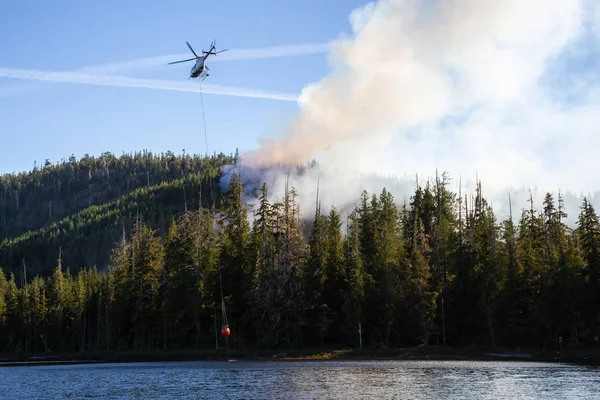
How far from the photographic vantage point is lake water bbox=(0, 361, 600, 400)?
186 ft

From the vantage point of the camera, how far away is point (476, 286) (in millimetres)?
118562

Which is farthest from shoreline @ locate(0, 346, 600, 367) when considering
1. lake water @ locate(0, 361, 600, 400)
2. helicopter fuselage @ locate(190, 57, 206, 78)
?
helicopter fuselage @ locate(190, 57, 206, 78)

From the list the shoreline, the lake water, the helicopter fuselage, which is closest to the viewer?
the lake water

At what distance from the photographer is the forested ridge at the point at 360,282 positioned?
110m

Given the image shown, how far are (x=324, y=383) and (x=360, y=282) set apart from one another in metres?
48.3

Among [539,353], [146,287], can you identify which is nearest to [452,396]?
[539,353]

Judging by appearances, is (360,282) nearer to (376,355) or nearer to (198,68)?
(376,355)

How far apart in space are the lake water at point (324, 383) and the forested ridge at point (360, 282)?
75.8 feet

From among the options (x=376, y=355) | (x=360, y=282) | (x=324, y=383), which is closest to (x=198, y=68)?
(x=324, y=383)

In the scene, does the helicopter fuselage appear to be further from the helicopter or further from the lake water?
the lake water

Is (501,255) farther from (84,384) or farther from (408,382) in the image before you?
(84,384)

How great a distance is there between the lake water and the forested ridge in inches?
909

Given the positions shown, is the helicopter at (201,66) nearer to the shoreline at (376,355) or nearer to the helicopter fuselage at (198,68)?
the helicopter fuselage at (198,68)

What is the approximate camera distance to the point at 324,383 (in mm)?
65875
